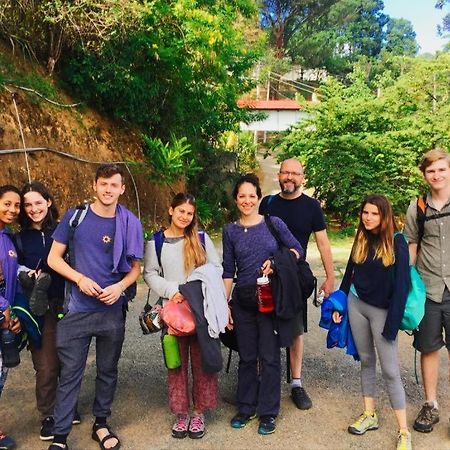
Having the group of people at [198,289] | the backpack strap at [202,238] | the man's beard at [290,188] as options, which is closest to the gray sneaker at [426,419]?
the group of people at [198,289]

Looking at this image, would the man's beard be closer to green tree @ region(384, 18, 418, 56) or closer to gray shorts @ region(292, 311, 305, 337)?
gray shorts @ region(292, 311, 305, 337)

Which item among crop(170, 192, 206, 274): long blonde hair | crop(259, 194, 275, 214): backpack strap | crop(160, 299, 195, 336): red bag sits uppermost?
crop(259, 194, 275, 214): backpack strap

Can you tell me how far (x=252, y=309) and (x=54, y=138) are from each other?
644 centimetres

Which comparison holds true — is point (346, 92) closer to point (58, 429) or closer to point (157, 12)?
point (157, 12)

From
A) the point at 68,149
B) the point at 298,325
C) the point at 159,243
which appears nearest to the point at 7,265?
the point at 159,243

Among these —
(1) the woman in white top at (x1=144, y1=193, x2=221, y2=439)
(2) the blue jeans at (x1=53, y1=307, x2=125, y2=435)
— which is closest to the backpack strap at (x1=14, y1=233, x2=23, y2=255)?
(2) the blue jeans at (x1=53, y1=307, x2=125, y2=435)

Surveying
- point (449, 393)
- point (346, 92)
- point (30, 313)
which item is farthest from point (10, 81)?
point (346, 92)

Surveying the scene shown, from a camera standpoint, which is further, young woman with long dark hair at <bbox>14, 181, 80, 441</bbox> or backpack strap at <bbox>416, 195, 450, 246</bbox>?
backpack strap at <bbox>416, 195, 450, 246</bbox>

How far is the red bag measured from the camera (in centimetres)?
303

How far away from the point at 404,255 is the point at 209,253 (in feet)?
4.20

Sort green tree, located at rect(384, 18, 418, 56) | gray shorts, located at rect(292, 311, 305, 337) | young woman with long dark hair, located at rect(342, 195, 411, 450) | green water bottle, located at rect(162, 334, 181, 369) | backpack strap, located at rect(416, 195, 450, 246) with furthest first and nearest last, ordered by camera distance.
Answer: green tree, located at rect(384, 18, 418, 56)
gray shorts, located at rect(292, 311, 305, 337)
backpack strap, located at rect(416, 195, 450, 246)
green water bottle, located at rect(162, 334, 181, 369)
young woman with long dark hair, located at rect(342, 195, 411, 450)

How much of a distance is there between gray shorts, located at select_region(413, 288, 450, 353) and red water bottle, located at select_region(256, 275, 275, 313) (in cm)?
106

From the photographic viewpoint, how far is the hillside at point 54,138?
24.5ft

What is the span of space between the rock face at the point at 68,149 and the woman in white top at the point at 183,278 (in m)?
4.76
